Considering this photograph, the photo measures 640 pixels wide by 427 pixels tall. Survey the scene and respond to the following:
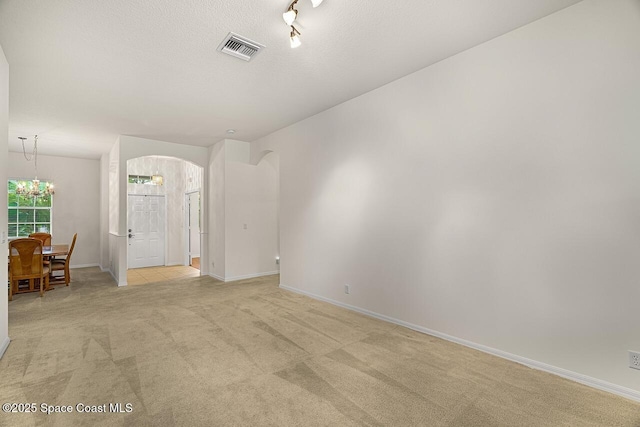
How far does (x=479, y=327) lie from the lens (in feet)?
9.46

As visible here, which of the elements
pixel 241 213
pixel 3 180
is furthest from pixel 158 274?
pixel 3 180

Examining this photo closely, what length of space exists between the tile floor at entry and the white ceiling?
11.0ft

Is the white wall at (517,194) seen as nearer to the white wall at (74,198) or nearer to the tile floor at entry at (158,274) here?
the tile floor at entry at (158,274)

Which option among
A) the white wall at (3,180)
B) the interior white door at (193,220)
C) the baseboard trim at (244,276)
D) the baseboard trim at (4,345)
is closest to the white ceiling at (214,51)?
the white wall at (3,180)

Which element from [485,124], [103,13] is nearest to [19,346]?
[103,13]

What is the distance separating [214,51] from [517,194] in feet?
10.1

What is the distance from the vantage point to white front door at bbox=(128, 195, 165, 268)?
796 cm

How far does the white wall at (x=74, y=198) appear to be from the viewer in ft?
25.0

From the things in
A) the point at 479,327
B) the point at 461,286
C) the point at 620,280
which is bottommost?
the point at 479,327

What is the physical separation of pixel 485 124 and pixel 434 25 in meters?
1.00

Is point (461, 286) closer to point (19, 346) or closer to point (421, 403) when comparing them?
point (421, 403)

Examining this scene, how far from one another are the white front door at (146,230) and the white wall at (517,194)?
21.2 feet

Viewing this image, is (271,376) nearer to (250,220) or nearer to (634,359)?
(634,359)

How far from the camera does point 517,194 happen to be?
264cm
